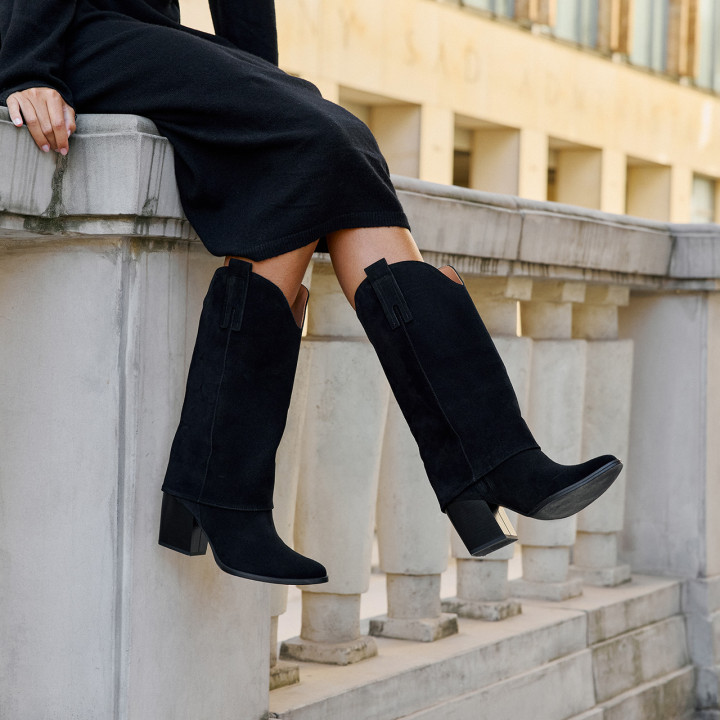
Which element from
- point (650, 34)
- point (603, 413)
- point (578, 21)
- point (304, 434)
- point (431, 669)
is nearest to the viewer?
point (304, 434)

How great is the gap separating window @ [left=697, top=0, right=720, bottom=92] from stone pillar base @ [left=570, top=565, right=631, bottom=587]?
13.5 m

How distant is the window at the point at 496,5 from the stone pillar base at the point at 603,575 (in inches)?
366

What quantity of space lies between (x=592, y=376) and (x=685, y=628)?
74 centimetres

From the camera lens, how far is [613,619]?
3.45 metres

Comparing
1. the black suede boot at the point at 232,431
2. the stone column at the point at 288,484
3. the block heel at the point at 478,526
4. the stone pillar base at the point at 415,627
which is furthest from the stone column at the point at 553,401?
the black suede boot at the point at 232,431

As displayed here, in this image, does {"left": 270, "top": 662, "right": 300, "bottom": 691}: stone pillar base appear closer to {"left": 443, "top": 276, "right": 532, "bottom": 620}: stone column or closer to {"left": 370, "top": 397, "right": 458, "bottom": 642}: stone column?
{"left": 370, "top": 397, "right": 458, "bottom": 642}: stone column

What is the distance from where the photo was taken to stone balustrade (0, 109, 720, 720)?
1.98 meters

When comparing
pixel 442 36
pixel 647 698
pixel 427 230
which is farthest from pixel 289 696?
pixel 442 36

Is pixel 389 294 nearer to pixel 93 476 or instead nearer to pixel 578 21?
pixel 93 476

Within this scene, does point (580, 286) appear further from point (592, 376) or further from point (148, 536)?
point (148, 536)

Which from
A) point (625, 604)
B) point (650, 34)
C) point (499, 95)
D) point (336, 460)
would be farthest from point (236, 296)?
point (650, 34)

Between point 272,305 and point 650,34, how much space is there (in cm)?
1430

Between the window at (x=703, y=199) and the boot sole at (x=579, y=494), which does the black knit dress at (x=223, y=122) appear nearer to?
the boot sole at (x=579, y=494)

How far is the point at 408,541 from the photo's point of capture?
2898mm
